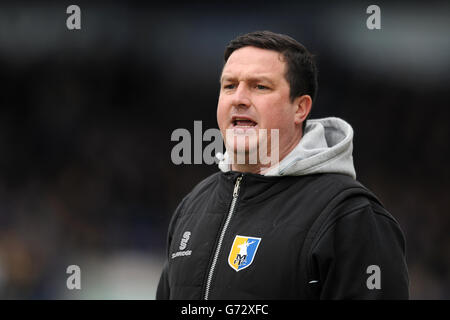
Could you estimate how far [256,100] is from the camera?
2479mm

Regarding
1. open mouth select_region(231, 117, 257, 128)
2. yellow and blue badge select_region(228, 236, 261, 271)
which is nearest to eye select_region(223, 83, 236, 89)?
open mouth select_region(231, 117, 257, 128)

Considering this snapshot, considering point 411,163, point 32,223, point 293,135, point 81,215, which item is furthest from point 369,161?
point 293,135

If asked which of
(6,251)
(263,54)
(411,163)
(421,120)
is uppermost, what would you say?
(263,54)

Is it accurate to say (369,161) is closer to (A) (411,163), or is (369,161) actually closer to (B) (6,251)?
(A) (411,163)

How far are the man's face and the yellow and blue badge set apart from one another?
367mm

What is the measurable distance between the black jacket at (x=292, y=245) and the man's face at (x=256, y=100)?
17cm

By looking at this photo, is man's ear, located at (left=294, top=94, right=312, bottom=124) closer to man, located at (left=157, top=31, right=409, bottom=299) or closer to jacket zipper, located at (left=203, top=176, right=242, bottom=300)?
man, located at (left=157, top=31, right=409, bottom=299)

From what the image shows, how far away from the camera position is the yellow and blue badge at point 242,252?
2268 mm

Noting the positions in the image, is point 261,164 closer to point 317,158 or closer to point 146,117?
point 317,158

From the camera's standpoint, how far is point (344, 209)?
7.23 feet

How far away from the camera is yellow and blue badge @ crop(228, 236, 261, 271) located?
2.27 m

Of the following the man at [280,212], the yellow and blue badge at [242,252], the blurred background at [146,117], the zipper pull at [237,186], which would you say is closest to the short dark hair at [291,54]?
the man at [280,212]

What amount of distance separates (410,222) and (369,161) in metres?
0.77

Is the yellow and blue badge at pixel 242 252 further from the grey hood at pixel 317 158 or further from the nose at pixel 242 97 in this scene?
the nose at pixel 242 97
